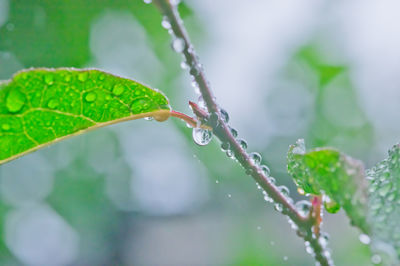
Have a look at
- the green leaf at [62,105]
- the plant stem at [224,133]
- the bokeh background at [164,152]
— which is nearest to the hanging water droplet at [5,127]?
the green leaf at [62,105]

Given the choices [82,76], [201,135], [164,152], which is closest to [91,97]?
[82,76]

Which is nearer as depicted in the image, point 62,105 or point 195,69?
point 195,69

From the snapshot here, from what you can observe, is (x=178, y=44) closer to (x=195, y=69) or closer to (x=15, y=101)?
(x=195, y=69)

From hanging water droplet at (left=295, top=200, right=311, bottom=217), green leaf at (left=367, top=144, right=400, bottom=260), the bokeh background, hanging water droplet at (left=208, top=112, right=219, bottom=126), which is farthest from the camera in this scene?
the bokeh background

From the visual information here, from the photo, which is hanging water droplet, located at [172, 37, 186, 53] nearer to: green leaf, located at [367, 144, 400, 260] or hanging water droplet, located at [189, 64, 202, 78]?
hanging water droplet, located at [189, 64, 202, 78]

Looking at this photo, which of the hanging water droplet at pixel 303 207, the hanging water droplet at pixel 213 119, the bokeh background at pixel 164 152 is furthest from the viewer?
the bokeh background at pixel 164 152

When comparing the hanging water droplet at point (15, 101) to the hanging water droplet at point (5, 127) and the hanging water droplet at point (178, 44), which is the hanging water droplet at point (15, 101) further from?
the hanging water droplet at point (178, 44)

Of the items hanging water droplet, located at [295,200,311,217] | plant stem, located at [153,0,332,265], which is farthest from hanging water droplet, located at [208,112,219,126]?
hanging water droplet, located at [295,200,311,217]
